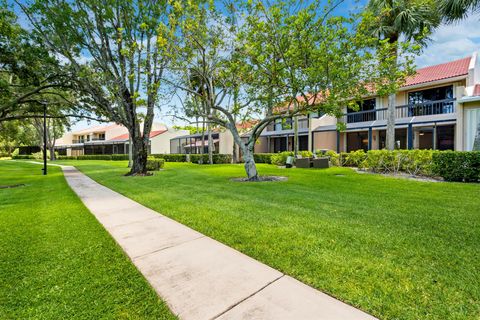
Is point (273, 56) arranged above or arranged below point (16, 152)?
above

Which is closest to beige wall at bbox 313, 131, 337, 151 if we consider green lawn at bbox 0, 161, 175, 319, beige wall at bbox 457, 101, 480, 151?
beige wall at bbox 457, 101, 480, 151

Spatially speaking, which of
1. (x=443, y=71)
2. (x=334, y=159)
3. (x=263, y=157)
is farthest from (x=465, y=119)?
(x=263, y=157)

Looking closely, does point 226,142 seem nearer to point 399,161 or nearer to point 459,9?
point 399,161

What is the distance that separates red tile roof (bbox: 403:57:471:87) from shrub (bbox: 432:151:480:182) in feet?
34.2

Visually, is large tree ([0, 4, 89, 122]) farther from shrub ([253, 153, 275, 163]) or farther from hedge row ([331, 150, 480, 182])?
hedge row ([331, 150, 480, 182])

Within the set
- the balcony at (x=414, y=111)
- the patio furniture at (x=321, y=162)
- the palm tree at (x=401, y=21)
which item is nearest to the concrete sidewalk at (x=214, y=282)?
the patio furniture at (x=321, y=162)

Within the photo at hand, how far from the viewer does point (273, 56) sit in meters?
9.54

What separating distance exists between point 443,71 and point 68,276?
25.1 metres

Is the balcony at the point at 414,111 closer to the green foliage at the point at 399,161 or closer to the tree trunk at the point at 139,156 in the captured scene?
the green foliage at the point at 399,161

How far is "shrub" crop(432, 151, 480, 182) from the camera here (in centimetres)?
962

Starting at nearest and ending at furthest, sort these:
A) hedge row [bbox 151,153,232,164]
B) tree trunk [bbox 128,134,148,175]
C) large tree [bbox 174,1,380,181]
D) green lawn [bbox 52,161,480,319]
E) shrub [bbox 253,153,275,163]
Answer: green lawn [bbox 52,161,480,319], large tree [bbox 174,1,380,181], tree trunk [bbox 128,134,148,175], shrub [bbox 253,153,275,163], hedge row [bbox 151,153,232,164]

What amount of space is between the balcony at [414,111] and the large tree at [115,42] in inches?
507

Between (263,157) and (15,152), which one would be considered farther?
(15,152)

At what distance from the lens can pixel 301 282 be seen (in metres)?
2.71
